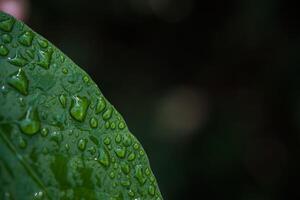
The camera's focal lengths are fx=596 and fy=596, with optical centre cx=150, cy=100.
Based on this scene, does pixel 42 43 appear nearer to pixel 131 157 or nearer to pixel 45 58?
pixel 45 58

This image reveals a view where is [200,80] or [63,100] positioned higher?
[63,100]

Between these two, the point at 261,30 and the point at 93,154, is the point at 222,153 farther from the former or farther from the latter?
the point at 93,154

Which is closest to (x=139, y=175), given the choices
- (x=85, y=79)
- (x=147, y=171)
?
(x=147, y=171)

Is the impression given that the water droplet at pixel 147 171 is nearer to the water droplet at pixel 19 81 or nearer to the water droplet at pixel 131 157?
the water droplet at pixel 131 157

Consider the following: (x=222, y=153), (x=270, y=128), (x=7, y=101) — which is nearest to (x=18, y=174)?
(x=7, y=101)

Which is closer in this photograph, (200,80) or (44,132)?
(44,132)

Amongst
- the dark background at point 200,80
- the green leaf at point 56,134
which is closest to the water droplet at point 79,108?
the green leaf at point 56,134

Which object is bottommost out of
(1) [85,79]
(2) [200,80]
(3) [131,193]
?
(2) [200,80]

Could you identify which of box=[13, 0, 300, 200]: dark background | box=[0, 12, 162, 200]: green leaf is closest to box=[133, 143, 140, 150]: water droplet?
box=[0, 12, 162, 200]: green leaf
